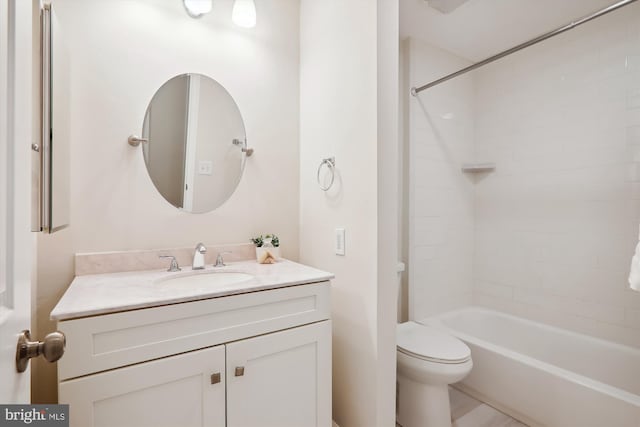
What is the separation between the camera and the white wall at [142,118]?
53.7 inches

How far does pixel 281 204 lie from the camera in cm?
189

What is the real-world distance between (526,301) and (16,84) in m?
2.90

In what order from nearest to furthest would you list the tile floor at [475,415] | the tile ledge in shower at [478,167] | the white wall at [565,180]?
the tile floor at [475,415]
the white wall at [565,180]
the tile ledge in shower at [478,167]

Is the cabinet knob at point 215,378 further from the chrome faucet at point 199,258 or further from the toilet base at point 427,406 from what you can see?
the toilet base at point 427,406

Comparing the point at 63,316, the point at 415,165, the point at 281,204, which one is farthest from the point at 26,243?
the point at 415,165

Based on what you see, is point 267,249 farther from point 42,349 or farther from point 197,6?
point 197,6

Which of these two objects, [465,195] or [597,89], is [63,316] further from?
[597,89]

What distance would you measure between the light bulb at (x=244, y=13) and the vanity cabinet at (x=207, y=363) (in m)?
1.41

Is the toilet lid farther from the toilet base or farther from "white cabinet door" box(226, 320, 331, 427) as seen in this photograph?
"white cabinet door" box(226, 320, 331, 427)

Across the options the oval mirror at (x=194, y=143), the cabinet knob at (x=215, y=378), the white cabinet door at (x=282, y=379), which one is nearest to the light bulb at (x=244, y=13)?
the oval mirror at (x=194, y=143)

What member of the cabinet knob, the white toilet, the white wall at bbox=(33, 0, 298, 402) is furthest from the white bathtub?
the cabinet knob

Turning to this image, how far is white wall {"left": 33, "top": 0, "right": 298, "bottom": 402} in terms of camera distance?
136cm

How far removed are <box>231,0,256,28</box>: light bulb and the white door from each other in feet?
4.09

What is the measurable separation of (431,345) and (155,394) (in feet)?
4.40
